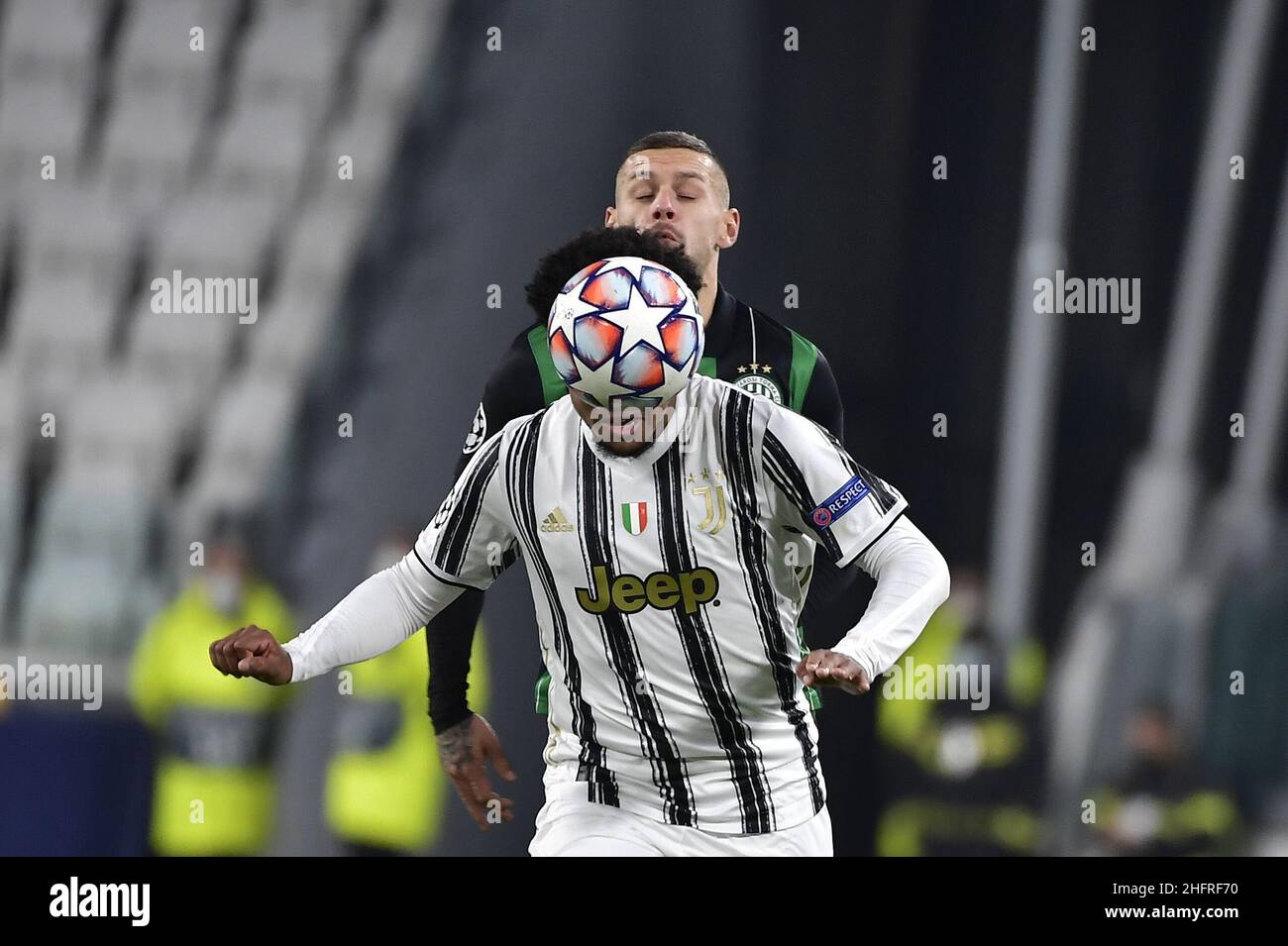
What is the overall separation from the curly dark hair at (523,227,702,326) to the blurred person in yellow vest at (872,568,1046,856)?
2.62m

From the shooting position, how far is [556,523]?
87.0 inches

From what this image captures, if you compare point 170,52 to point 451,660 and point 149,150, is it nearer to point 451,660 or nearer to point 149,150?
point 149,150

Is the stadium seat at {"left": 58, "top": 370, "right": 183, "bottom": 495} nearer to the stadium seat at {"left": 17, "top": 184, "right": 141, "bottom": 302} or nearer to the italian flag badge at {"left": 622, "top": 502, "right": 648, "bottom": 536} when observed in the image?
the stadium seat at {"left": 17, "top": 184, "right": 141, "bottom": 302}

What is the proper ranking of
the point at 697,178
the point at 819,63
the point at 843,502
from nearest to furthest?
the point at 843,502, the point at 697,178, the point at 819,63

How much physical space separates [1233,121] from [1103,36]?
492mm

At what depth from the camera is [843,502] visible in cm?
211

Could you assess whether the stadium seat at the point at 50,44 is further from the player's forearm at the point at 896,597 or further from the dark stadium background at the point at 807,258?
the player's forearm at the point at 896,597

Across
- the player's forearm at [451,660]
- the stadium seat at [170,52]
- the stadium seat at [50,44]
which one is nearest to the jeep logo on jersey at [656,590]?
the player's forearm at [451,660]

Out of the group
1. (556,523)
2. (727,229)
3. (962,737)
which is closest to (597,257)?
(556,523)

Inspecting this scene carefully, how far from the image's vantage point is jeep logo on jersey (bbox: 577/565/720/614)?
7.12 ft

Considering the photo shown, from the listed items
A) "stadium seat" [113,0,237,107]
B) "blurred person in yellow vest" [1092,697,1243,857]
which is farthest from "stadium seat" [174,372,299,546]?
"blurred person in yellow vest" [1092,697,1243,857]

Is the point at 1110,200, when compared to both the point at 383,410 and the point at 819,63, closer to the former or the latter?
the point at 819,63

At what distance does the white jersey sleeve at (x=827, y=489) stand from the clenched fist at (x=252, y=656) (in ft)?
2.49

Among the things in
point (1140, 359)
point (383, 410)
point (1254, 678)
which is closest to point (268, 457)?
point (383, 410)
